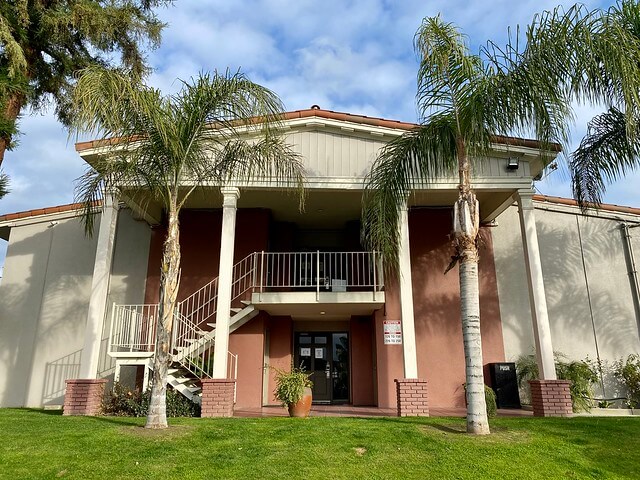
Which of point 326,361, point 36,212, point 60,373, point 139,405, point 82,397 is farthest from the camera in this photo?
point 326,361

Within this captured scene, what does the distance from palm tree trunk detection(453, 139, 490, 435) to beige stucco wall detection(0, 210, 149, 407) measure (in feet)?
32.3

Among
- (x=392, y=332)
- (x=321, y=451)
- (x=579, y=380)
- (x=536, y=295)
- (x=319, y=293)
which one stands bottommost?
(x=321, y=451)

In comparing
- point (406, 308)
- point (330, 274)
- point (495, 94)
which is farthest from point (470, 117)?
point (330, 274)

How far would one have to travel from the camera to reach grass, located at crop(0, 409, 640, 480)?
19.1ft

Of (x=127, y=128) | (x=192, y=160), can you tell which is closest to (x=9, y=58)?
(x=127, y=128)

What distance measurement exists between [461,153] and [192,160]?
4696 millimetres

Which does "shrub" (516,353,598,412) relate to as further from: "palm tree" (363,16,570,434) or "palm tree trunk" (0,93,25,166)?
"palm tree trunk" (0,93,25,166)

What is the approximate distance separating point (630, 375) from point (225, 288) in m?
11.0

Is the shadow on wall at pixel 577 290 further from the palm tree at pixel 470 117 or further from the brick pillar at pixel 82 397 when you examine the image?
the brick pillar at pixel 82 397

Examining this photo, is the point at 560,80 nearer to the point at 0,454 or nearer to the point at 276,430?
the point at 276,430

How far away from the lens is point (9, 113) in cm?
954

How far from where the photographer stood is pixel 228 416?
32.4 ft

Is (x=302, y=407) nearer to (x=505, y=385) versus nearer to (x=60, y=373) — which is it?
(x=505, y=385)

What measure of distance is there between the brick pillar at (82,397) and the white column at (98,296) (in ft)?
0.59
